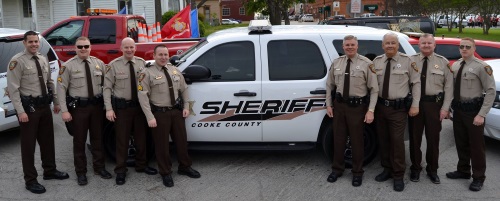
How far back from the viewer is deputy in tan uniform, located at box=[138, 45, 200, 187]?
4852mm

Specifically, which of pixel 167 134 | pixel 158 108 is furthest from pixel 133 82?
pixel 167 134

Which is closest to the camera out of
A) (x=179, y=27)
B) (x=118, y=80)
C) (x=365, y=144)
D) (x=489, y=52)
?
(x=118, y=80)

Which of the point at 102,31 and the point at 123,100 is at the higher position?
the point at 102,31

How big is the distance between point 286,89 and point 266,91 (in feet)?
0.72

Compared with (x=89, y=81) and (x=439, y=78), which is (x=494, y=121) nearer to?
(x=439, y=78)

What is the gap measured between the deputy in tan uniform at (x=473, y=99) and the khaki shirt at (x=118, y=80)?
10.7ft

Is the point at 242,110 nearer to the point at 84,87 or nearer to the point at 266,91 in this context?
the point at 266,91

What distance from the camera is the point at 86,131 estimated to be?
5121 millimetres

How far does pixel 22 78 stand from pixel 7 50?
1998 millimetres

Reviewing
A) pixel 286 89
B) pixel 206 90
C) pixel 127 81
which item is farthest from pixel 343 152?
pixel 127 81

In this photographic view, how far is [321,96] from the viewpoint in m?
5.20

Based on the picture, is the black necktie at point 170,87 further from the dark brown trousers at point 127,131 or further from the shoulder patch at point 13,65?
the shoulder patch at point 13,65

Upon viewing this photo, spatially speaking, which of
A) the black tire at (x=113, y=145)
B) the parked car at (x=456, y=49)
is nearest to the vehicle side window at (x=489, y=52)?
the parked car at (x=456, y=49)

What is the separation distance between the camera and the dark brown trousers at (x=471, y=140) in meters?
4.79
